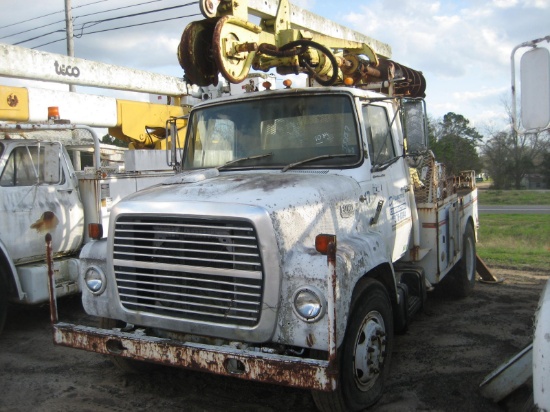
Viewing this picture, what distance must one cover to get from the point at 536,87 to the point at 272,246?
1839 mm

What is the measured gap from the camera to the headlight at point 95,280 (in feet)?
14.1

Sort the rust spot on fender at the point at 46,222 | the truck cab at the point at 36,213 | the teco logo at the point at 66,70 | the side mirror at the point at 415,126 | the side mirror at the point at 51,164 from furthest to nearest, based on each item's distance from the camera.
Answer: the teco logo at the point at 66,70
the side mirror at the point at 51,164
the rust spot on fender at the point at 46,222
the truck cab at the point at 36,213
the side mirror at the point at 415,126

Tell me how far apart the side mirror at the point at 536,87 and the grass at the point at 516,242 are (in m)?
7.49

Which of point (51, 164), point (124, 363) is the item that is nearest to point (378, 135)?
point (124, 363)

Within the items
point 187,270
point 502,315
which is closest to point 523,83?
point 187,270

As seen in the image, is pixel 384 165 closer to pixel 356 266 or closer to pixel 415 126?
pixel 415 126

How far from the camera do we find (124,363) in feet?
15.5

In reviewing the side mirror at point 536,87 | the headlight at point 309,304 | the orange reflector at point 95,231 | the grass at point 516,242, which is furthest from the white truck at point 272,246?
the grass at point 516,242

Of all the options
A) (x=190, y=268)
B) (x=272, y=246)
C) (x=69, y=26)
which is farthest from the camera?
(x=69, y=26)

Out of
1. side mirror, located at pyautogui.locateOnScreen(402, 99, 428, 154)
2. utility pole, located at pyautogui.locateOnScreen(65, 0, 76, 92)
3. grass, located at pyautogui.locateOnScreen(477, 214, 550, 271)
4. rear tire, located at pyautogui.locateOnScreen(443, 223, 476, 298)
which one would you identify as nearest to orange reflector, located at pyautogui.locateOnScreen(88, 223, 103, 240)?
side mirror, located at pyautogui.locateOnScreen(402, 99, 428, 154)

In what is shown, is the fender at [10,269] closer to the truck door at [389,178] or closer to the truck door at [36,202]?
the truck door at [36,202]

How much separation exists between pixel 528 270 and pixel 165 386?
292 inches

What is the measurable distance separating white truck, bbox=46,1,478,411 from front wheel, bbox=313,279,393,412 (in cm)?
1

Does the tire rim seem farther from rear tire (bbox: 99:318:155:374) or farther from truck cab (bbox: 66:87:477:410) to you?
rear tire (bbox: 99:318:155:374)
